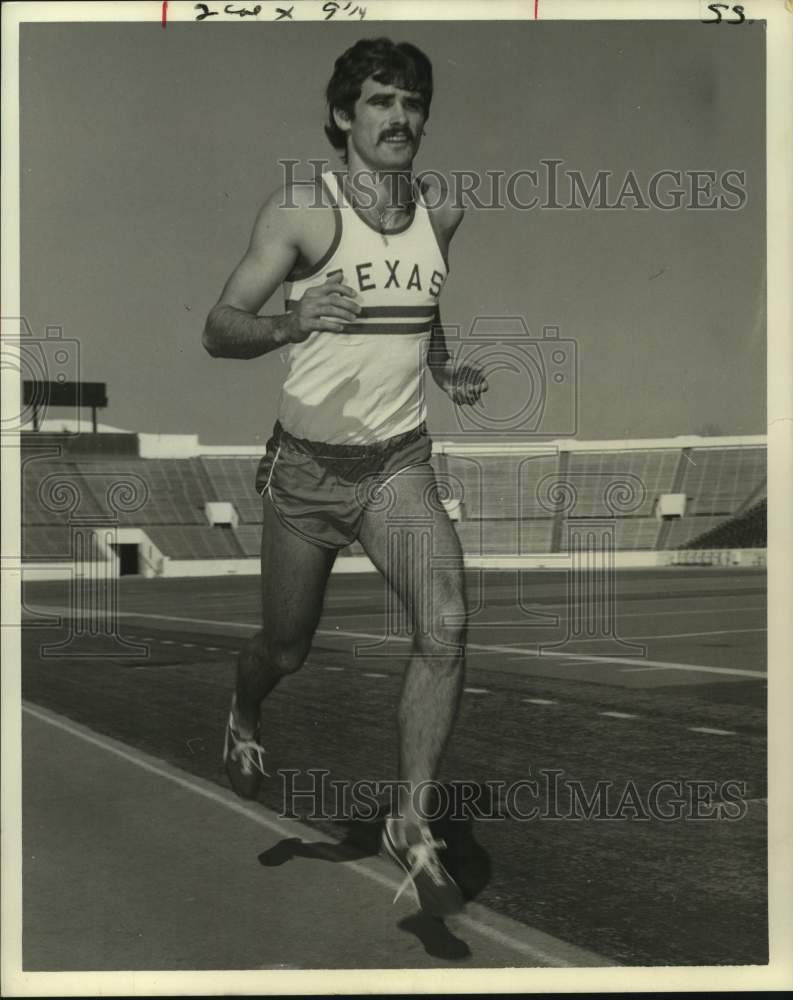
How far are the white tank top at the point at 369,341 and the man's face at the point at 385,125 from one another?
183 mm

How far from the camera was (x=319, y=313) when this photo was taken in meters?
3.95

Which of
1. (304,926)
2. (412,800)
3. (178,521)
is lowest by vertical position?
(304,926)

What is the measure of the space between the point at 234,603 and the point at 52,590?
1.05 metres

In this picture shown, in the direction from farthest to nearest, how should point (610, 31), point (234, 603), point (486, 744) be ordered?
point (234, 603), point (486, 744), point (610, 31)

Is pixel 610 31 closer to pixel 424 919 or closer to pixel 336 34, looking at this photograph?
pixel 336 34

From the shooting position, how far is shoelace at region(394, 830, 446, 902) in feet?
13.8

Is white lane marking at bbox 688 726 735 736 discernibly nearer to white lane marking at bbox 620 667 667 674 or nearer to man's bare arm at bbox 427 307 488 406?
white lane marking at bbox 620 667 667 674

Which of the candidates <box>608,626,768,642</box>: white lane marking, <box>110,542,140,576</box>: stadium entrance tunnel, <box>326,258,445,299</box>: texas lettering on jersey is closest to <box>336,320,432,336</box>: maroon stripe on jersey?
<box>326,258,445,299</box>: texas lettering on jersey

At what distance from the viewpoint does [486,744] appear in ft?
15.8

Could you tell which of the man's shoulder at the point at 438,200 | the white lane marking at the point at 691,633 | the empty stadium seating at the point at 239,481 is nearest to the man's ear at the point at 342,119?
the man's shoulder at the point at 438,200

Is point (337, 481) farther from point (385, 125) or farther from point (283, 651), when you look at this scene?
point (385, 125)

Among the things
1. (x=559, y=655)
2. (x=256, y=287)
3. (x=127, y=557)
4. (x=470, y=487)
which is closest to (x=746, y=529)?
(x=559, y=655)

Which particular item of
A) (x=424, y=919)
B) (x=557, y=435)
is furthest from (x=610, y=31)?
(x=424, y=919)

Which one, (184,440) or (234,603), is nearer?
(184,440)
